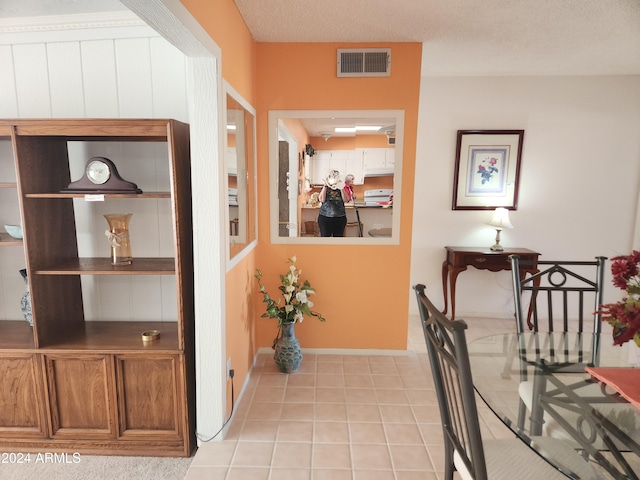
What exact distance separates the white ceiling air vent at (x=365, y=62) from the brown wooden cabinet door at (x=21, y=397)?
107 inches

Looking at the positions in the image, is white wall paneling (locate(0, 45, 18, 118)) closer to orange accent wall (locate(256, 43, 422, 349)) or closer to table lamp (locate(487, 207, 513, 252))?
orange accent wall (locate(256, 43, 422, 349))

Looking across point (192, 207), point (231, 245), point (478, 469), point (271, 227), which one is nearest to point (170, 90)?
point (192, 207)

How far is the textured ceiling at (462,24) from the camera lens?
2.18m

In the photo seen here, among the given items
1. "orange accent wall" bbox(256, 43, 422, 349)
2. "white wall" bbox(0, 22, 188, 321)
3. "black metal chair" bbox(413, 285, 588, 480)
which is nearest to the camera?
"black metal chair" bbox(413, 285, 588, 480)

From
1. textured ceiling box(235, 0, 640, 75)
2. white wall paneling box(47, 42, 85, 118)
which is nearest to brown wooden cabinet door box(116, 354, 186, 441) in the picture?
A: white wall paneling box(47, 42, 85, 118)

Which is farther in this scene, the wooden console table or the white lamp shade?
the white lamp shade

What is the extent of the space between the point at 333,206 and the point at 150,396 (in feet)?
6.03

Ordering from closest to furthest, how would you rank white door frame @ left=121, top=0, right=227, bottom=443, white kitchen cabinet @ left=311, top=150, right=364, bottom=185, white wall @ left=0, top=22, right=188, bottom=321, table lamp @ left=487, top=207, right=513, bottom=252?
1. white door frame @ left=121, top=0, right=227, bottom=443
2. white wall @ left=0, top=22, right=188, bottom=321
3. white kitchen cabinet @ left=311, top=150, right=364, bottom=185
4. table lamp @ left=487, top=207, right=513, bottom=252

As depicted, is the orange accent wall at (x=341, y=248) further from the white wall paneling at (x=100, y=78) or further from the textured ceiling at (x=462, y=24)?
the white wall paneling at (x=100, y=78)

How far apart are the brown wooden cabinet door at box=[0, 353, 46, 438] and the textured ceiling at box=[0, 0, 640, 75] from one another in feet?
6.03

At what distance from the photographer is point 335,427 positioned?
87.5 inches

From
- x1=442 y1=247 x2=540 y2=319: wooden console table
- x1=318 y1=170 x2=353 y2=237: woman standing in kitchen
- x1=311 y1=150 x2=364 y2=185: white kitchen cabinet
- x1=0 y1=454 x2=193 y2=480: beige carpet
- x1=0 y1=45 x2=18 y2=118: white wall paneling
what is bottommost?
x1=0 y1=454 x2=193 y2=480: beige carpet

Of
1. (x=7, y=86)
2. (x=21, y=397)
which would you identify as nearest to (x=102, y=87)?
(x=7, y=86)

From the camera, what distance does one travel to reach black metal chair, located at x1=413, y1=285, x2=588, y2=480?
1.01m
